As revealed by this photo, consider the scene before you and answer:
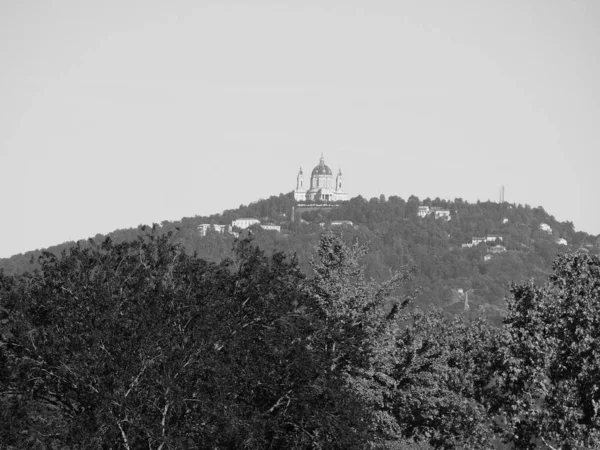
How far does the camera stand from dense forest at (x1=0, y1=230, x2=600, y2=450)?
27094 millimetres

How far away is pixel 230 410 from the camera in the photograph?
26.7 metres

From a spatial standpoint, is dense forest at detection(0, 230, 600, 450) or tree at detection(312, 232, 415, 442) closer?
dense forest at detection(0, 230, 600, 450)

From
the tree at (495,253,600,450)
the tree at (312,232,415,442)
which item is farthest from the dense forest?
the tree at (312,232,415,442)

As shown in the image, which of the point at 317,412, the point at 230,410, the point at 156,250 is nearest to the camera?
the point at 230,410

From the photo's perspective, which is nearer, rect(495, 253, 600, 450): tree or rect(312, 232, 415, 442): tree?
rect(495, 253, 600, 450): tree

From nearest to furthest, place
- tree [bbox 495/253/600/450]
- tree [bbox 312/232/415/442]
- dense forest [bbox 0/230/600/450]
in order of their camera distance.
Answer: dense forest [bbox 0/230/600/450]
tree [bbox 495/253/600/450]
tree [bbox 312/232/415/442]

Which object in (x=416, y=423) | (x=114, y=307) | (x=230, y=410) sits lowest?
(x=416, y=423)

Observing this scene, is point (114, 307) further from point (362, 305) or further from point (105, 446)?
point (362, 305)

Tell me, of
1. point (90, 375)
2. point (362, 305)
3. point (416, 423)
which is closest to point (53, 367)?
point (90, 375)

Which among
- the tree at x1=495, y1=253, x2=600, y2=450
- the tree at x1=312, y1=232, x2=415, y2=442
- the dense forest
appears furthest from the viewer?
the tree at x1=312, y1=232, x2=415, y2=442

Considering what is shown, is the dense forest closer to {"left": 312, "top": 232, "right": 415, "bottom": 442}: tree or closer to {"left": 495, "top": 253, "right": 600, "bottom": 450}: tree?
{"left": 495, "top": 253, "right": 600, "bottom": 450}: tree

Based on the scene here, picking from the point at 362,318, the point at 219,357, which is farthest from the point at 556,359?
the point at 219,357

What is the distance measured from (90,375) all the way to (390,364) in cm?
1300

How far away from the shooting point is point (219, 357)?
28.2 metres
